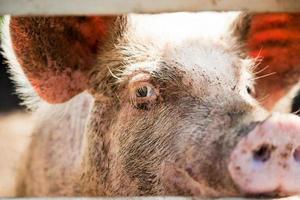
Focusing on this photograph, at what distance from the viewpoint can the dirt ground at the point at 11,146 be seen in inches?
159

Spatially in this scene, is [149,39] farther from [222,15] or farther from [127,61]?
[222,15]

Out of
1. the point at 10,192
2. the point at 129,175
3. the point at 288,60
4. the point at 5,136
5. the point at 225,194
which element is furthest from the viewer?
the point at 5,136

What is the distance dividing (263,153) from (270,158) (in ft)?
0.10

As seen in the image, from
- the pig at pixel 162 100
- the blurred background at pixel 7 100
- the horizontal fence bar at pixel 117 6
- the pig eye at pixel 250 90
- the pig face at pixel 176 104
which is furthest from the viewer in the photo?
the blurred background at pixel 7 100

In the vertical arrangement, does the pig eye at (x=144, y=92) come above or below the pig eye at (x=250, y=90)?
below

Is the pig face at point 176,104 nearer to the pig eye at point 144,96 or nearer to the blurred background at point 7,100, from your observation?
the pig eye at point 144,96

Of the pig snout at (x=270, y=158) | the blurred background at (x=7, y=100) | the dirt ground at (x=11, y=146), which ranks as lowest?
the pig snout at (x=270, y=158)

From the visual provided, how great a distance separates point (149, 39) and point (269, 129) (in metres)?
0.92

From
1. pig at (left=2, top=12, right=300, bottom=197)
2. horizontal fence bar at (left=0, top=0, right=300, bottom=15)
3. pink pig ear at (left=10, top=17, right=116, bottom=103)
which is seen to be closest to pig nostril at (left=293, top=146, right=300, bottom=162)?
pig at (left=2, top=12, right=300, bottom=197)

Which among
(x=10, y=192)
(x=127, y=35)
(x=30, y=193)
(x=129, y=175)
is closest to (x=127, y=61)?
A: (x=127, y=35)

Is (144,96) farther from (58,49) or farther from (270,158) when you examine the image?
(270,158)

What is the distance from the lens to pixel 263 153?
2.11m

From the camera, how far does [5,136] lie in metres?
4.34

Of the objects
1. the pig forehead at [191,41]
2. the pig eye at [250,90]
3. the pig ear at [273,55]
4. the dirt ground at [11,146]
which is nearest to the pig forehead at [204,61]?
the pig forehead at [191,41]
